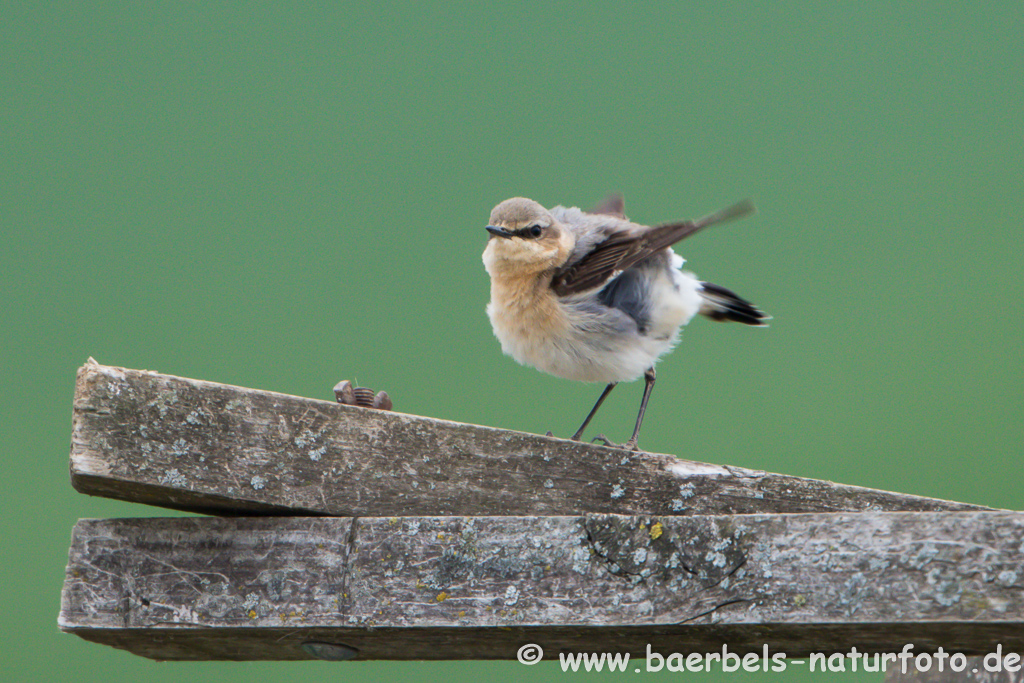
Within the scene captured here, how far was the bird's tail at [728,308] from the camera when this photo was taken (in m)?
4.22

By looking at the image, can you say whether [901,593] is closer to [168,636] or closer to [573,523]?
[573,523]

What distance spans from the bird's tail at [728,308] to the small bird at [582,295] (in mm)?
201

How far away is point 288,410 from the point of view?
2236mm

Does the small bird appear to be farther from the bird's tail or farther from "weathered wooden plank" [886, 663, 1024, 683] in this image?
"weathered wooden plank" [886, 663, 1024, 683]

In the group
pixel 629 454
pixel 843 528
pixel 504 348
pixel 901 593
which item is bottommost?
pixel 901 593

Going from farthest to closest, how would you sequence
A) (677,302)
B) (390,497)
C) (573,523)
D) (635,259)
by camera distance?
(677,302)
(635,259)
(390,497)
(573,523)

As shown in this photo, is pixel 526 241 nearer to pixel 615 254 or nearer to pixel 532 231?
pixel 532 231

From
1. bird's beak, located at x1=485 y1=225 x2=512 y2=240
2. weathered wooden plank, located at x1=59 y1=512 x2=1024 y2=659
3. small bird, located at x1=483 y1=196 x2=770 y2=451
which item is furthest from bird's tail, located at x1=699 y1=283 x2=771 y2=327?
weathered wooden plank, located at x1=59 y1=512 x2=1024 y2=659

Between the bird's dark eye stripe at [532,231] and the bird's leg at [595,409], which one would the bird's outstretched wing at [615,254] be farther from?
the bird's leg at [595,409]

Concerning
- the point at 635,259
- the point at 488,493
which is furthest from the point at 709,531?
the point at 635,259

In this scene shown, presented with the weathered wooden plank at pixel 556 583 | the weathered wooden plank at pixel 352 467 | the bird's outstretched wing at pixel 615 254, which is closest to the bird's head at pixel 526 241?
the bird's outstretched wing at pixel 615 254

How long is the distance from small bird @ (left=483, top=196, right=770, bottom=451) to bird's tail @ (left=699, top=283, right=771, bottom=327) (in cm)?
20

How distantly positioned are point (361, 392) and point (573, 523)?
2.07 ft

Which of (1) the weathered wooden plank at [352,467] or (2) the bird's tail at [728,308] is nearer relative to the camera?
(1) the weathered wooden plank at [352,467]
